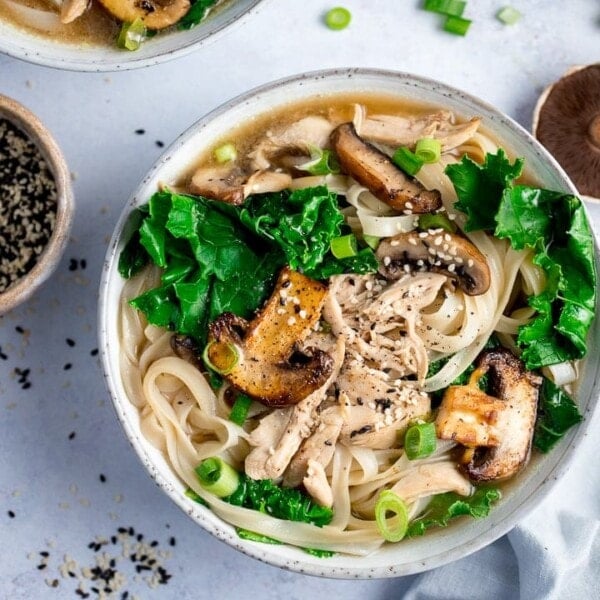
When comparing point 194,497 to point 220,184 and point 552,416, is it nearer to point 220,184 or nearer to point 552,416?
point 220,184

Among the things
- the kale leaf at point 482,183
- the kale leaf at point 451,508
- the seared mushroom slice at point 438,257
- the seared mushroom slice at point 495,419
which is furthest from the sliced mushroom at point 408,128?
the kale leaf at point 451,508

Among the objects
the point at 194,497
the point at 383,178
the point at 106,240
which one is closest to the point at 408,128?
the point at 383,178

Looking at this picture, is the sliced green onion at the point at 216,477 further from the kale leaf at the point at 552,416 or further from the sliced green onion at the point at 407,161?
the sliced green onion at the point at 407,161

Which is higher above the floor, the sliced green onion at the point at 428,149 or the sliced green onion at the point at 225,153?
the sliced green onion at the point at 428,149

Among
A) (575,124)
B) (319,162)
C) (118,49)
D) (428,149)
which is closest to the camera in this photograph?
(428,149)

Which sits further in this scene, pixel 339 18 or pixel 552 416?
pixel 339 18
